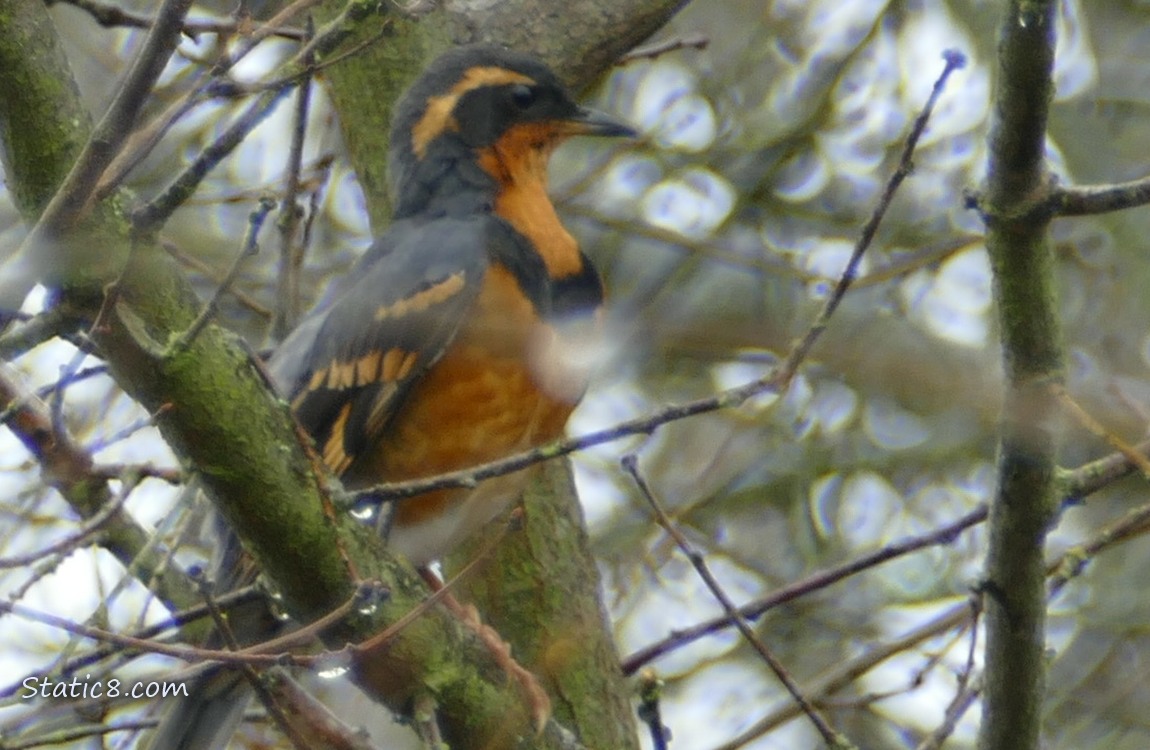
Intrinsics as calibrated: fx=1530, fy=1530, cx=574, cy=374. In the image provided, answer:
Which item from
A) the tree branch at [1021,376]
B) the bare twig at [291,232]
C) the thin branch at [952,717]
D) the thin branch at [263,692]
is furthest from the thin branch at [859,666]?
the bare twig at [291,232]

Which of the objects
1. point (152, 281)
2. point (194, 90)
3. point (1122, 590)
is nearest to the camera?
point (194, 90)

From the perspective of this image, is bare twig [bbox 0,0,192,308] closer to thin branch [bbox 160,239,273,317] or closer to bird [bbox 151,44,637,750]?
bird [bbox 151,44,637,750]

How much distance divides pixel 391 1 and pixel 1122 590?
6.46m

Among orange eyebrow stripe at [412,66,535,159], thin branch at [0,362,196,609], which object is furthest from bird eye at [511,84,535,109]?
thin branch at [0,362,196,609]

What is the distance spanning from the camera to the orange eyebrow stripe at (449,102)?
583 centimetres

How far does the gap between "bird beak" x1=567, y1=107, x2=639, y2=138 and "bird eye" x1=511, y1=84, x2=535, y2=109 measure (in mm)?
181

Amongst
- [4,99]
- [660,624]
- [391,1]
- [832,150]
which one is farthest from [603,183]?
[4,99]

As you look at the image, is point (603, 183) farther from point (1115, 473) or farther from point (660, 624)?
point (1115, 473)

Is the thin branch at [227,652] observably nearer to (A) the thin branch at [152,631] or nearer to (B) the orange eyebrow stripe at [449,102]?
(A) the thin branch at [152,631]

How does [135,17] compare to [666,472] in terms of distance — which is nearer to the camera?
[135,17]

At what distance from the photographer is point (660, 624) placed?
31.0ft

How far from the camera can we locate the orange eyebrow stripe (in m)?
5.83

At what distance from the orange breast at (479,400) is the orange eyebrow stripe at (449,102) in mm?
922

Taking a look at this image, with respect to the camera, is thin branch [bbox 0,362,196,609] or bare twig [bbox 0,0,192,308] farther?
thin branch [bbox 0,362,196,609]
